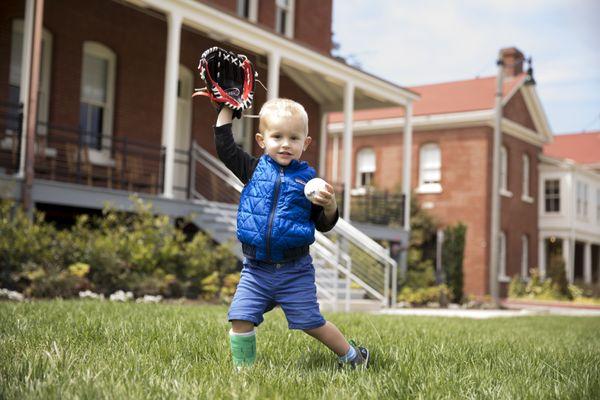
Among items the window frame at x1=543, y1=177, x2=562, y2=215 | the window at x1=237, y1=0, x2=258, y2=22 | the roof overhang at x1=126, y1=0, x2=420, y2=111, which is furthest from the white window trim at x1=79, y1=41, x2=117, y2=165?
the window frame at x1=543, y1=177, x2=562, y2=215

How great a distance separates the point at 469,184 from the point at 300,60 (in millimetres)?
12305

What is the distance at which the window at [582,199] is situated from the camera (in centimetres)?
3294

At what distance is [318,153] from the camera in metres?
21.5

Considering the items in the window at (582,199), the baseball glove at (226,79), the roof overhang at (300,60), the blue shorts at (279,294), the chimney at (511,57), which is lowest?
the blue shorts at (279,294)

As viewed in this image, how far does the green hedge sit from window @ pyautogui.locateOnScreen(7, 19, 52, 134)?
2.93 meters

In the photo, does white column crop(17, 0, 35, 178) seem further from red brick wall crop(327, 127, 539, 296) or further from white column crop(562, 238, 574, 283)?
white column crop(562, 238, 574, 283)

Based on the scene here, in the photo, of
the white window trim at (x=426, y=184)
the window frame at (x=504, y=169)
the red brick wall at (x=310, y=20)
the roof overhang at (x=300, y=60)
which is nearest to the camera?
the roof overhang at (x=300, y=60)

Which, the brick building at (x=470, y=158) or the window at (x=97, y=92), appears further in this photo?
the brick building at (x=470, y=158)

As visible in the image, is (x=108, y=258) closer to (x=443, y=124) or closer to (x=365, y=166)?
(x=443, y=124)

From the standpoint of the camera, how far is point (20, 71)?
1379 cm

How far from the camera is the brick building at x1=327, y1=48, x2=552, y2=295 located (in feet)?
87.9

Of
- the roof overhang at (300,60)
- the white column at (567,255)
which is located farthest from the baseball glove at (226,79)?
the white column at (567,255)

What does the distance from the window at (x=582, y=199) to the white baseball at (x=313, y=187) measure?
3108 centimetres

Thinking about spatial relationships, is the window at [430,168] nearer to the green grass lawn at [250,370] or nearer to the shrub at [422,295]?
the shrub at [422,295]
